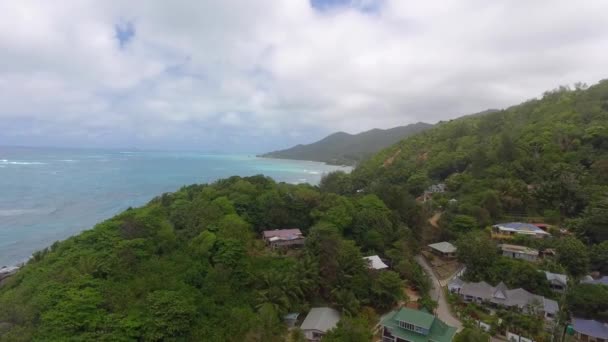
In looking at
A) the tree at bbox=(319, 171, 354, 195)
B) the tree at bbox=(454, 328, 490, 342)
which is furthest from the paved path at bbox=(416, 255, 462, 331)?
the tree at bbox=(319, 171, 354, 195)

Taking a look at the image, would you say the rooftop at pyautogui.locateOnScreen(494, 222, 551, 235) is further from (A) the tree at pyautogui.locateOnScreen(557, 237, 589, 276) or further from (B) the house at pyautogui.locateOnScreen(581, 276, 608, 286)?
(B) the house at pyautogui.locateOnScreen(581, 276, 608, 286)

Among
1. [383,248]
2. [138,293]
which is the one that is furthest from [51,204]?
[383,248]

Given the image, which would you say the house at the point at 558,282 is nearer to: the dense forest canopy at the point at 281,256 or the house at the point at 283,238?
the dense forest canopy at the point at 281,256

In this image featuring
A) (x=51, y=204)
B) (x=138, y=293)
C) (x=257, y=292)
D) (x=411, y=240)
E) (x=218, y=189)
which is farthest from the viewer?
(x=51, y=204)

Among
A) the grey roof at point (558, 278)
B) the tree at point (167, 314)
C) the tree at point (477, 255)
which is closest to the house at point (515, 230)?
the tree at point (477, 255)

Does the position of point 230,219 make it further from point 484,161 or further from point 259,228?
point 484,161
